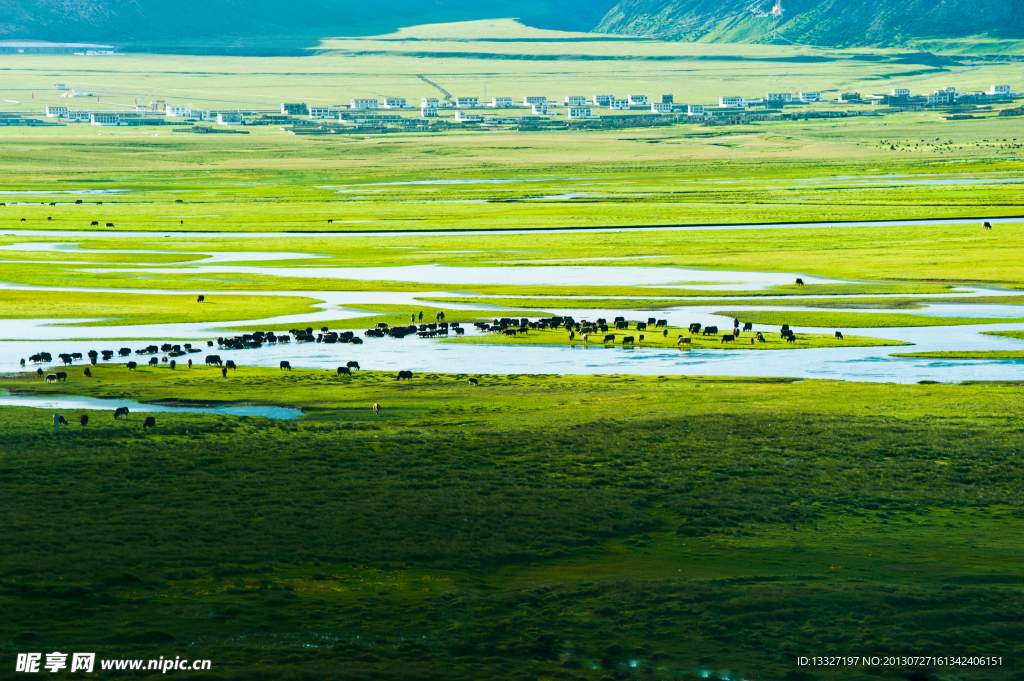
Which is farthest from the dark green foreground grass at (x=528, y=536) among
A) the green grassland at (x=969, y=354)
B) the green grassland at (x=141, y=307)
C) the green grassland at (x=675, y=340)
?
the green grassland at (x=141, y=307)

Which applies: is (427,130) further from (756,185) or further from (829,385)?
(829,385)

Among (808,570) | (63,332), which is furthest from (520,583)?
(63,332)

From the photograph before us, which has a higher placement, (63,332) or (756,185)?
(756,185)

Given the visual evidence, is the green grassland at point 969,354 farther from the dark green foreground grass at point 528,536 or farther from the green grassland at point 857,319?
the dark green foreground grass at point 528,536

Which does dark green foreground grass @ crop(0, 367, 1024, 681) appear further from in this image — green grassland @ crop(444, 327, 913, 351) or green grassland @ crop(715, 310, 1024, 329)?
green grassland @ crop(715, 310, 1024, 329)

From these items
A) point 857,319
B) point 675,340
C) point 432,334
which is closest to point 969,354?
point 857,319

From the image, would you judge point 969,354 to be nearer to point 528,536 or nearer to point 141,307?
point 528,536

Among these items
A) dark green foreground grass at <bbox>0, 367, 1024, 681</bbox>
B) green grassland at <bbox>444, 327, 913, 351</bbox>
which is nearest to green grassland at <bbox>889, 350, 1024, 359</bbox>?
green grassland at <bbox>444, 327, 913, 351</bbox>
